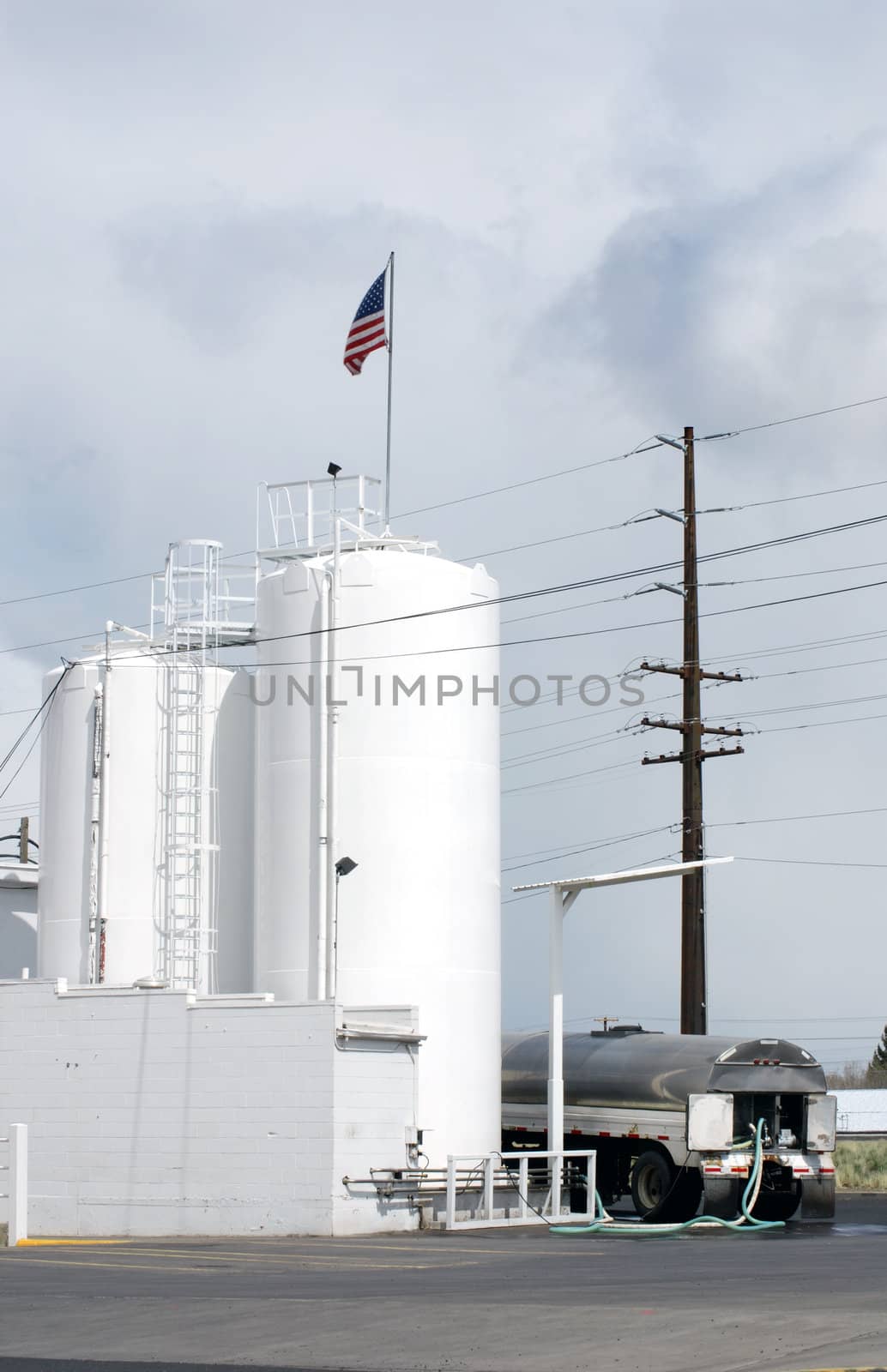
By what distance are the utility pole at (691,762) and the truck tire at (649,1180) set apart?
18.9 ft

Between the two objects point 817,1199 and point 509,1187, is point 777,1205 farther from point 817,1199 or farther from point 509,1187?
point 509,1187

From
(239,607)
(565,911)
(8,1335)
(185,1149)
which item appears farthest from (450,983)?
(8,1335)

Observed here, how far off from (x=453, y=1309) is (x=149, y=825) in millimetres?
17845

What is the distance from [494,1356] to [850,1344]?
2.31 m

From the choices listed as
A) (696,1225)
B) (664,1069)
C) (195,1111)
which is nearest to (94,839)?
(195,1111)

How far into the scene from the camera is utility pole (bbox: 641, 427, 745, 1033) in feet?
111

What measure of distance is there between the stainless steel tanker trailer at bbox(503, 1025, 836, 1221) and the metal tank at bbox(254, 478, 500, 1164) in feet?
6.28

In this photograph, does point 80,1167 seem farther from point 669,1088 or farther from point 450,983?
point 669,1088

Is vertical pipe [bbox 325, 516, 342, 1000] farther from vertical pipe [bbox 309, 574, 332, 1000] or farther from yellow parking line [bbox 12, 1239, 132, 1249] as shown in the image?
yellow parking line [bbox 12, 1239, 132, 1249]

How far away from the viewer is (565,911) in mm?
28250

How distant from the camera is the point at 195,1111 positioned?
2562cm

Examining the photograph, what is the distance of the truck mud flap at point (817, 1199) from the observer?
90.4ft

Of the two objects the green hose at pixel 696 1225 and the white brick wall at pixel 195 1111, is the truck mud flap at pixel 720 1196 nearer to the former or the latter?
the green hose at pixel 696 1225

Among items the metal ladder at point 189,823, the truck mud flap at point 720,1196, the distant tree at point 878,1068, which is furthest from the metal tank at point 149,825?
the distant tree at point 878,1068
